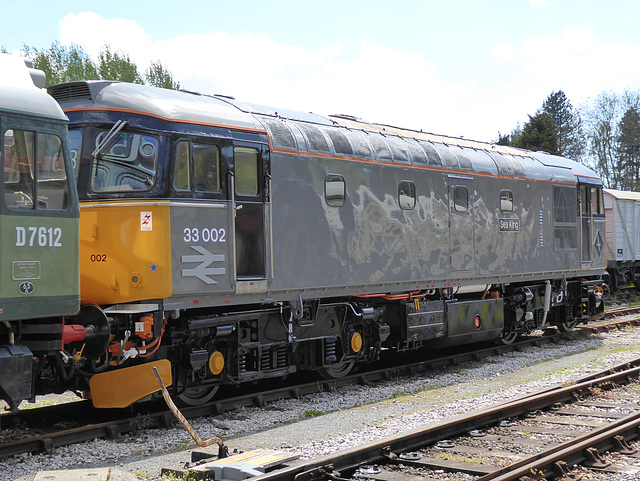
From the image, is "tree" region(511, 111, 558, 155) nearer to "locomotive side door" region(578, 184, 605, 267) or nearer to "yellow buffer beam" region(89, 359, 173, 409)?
"locomotive side door" region(578, 184, 605, 267)

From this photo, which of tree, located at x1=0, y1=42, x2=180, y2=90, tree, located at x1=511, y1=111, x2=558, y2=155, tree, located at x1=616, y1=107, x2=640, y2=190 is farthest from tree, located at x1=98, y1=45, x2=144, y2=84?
tree, located at x1=616, y1=107, x2=640, y2=190

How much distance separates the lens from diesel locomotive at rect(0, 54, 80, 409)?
6.46 meters

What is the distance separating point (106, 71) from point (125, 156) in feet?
105

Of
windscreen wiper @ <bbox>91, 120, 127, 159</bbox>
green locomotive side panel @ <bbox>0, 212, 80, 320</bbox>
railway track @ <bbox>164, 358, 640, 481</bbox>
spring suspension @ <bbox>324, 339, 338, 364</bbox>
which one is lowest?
railway track @ <bbox>164, 358, 640, 481</bbox>

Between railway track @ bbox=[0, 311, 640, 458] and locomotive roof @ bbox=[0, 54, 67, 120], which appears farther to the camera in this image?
railway track @ bbox=[0, 311, 640, 458]

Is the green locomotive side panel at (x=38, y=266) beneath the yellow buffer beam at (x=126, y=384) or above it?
above

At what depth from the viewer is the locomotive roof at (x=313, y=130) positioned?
336 inches

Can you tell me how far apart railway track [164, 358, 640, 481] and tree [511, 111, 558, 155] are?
36.1m

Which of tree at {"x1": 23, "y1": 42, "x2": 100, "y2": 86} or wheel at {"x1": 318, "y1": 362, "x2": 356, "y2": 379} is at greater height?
tree at {"x1": 23, "y1": 42, "x2": 100, "y2": 86}

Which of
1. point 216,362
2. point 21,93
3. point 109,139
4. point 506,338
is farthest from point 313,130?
point 506,338

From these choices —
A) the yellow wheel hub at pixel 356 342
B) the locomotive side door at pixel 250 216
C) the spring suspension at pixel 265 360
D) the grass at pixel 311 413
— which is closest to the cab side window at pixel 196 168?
the locomotive side door at pixel 250 216

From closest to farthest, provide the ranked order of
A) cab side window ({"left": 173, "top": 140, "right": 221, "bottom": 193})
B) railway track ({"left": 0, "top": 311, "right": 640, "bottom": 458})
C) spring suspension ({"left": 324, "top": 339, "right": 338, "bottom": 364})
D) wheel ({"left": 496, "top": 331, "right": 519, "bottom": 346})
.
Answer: railway track ({"left": 0, "top": 311, "right": 640, "bottom": 458})
cab side window ({"left": 173, "top": 140, "right": 221, "bottom": 193})
spring suspension ({"left": 324, "top": 339, "right": 338, "bottom": 364})
wheel ({"left": 496, "top": 331, "right": 519, "bottom": 346})

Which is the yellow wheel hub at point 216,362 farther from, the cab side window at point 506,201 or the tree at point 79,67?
the tree at point 79,67

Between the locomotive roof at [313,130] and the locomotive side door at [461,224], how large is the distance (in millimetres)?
349
